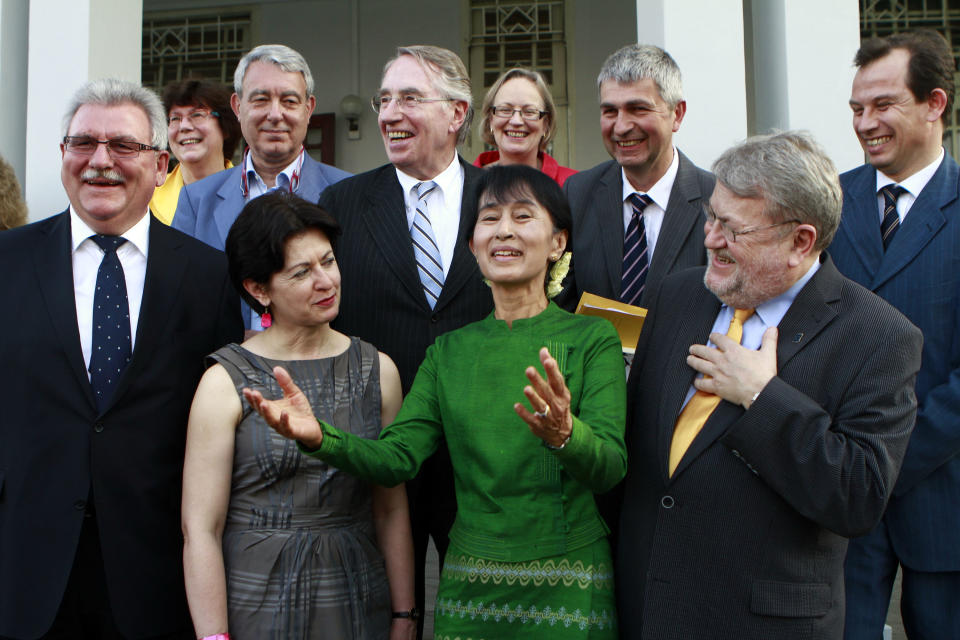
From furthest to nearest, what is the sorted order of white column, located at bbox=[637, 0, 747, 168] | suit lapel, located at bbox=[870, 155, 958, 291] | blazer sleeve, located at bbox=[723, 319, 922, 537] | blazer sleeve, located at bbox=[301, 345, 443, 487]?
white column, located at bbox=[637, 0, 747, 168]
suit lapel, located at bbox=[870, 155, 958, 291]
blazer sleeve, located at bbox=[301, 345, 443, 487]
blazer sleeve, located at bbox=[723, 319, 922, 537]

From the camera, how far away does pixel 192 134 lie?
4527mm

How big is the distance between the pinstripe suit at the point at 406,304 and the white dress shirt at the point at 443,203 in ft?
0.27


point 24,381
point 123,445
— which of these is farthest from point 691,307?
point 24,381

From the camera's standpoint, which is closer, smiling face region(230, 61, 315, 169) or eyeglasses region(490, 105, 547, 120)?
smiling face region(230, 61, 315, 169)

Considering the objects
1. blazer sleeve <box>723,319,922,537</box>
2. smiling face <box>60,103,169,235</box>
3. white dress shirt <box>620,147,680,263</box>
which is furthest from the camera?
white dress shirt <box>620,147,680,263</box>

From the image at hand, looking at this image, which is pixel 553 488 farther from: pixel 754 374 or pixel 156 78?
pixel 156 78

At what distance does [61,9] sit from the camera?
491 centimetres

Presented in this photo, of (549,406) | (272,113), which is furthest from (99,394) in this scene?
(272,113)

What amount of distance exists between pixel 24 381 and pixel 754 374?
2.03 meters

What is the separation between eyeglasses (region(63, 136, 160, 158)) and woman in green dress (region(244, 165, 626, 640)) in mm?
1064

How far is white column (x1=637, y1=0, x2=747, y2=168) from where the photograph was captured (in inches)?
173

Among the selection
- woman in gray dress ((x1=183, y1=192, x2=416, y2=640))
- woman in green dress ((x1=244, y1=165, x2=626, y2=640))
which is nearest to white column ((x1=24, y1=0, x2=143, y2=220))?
woman in gray dress ((x1=183, y1=192, x2=416, y2=640))

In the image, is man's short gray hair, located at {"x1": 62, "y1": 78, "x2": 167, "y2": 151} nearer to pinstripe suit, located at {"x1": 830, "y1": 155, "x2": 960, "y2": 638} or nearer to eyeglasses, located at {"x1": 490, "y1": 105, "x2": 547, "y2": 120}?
eyeglasses, located at {"x1": 490, "y1": 105, "x2": 547, "y2": 120}

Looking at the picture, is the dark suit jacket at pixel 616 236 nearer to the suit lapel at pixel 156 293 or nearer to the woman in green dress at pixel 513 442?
the woman in green dress at pixel 513 442
